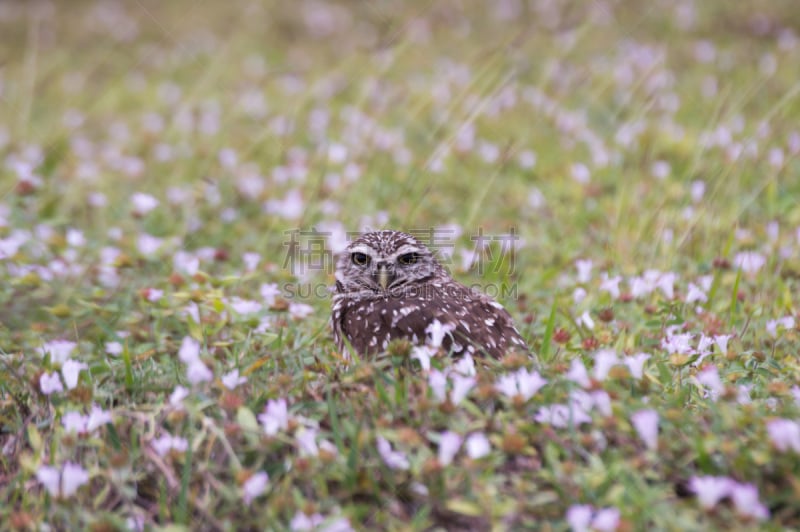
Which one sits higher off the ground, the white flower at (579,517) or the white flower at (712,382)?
the white flower at (712,382)

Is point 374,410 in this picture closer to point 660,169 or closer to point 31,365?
point 31,365

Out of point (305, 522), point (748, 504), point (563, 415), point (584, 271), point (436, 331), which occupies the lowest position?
point (305, 522)

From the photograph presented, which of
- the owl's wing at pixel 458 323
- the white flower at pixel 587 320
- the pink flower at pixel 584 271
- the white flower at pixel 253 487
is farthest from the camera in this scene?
the pink flower at pixel 584 271

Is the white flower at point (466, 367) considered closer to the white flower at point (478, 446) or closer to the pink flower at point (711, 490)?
the white flower at point (478, 446)

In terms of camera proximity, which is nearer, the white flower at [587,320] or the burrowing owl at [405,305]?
the burrowing owl at [405,305]

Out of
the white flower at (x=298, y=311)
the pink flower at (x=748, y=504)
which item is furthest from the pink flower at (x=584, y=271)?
the pink flower at (x=748, y=504)

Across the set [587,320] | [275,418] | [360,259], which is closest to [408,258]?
[360,259]

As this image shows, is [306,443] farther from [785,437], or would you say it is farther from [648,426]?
[785,437]
